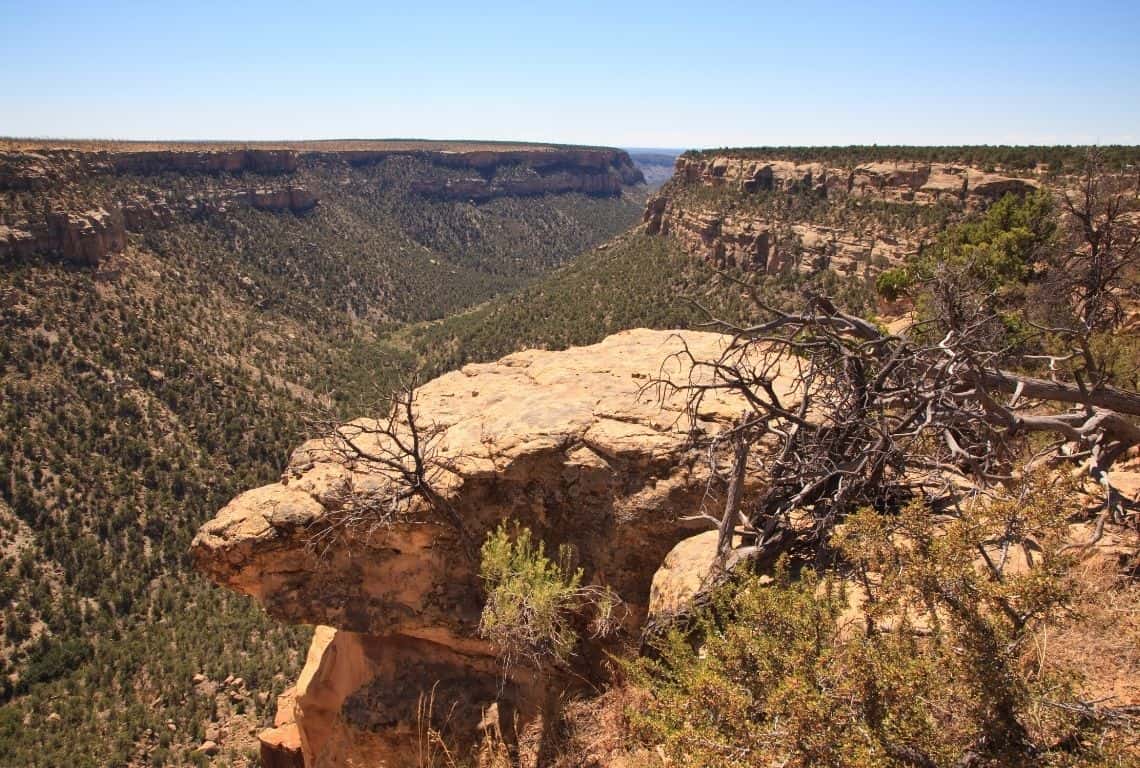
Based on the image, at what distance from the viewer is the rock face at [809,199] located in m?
40.2

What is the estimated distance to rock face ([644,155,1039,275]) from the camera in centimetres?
4022

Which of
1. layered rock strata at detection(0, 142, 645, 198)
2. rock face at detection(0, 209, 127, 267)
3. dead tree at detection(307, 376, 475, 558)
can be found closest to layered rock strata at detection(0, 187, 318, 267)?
rock face at detection(0, 209, 127, 267)

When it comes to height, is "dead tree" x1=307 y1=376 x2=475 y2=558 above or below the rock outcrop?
below

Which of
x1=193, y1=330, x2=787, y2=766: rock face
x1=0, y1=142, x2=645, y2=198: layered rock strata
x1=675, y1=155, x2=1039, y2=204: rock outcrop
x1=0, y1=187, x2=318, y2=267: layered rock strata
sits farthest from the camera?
x1=0, y1=142, x2=645, y2=198: layered rock strata

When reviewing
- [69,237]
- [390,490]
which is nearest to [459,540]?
[390,490]

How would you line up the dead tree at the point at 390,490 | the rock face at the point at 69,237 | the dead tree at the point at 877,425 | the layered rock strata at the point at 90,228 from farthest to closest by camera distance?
the layered rock strata at the point at 90,228, the rock face at the point at 69,237, the dead tree at the point at 390,490, the dead tree at the point at 877,425

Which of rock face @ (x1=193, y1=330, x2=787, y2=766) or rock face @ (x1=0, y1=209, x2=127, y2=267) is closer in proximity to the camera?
rock face @ (x1=193, y1=330, x2=787, y2=766)

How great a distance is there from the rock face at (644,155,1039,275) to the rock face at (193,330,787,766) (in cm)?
3564

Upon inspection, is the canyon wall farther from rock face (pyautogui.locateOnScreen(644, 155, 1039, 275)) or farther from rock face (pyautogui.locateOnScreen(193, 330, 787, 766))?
rock face (pyautogui.locateOnScreen(644, 155, 1039, 275))

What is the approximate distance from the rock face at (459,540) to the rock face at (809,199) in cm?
3564

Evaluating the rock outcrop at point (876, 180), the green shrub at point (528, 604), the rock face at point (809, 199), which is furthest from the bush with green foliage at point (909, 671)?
the rock outcrop at point (876, 180)

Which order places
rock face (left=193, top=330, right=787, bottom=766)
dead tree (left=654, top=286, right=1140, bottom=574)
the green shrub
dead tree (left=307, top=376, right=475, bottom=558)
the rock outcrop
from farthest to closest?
1. the rock outcrop
2. rock face (left=193, top=330, right=787, bottom=766)
3. dead tree (left=307, top=376, right=475, bottom=558)
4. the green shrub
5. dead tree (left=654, top=286, right=1140, bottom=574)

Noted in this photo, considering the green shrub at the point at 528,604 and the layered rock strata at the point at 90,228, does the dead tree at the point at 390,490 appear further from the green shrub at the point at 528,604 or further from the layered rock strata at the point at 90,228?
the layered rock strata at the point at 90,228

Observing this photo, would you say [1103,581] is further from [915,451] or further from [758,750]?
[758,750]
